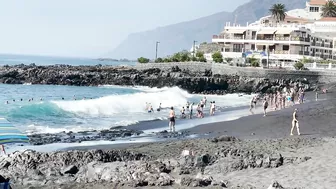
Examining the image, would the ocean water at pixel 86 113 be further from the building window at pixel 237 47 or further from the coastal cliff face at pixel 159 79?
the building window at pixel 237 47

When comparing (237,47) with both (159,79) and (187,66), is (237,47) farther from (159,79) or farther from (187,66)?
(159,79)

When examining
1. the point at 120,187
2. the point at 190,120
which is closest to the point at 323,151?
the point at 120,187

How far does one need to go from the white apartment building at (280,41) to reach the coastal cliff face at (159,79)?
9910 millimetres

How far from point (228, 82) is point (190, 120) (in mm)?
29674

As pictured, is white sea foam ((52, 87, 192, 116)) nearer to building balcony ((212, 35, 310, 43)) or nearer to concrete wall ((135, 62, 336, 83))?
concrete wall ((135, 62, 336, 83))

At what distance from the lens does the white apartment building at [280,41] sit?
244 feet

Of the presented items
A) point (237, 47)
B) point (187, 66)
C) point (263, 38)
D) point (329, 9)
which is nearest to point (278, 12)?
point (329, 9)

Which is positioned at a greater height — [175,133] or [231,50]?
[231,50]

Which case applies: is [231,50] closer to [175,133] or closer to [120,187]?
[175,133]

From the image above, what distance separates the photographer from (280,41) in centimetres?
7512

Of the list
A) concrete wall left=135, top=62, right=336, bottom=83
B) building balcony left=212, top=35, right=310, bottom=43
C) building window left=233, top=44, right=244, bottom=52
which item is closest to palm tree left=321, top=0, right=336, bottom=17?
building balcony left=212, top=35, right=310, bottom=43

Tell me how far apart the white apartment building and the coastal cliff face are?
991 centimetres

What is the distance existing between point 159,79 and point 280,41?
18330 millimetres

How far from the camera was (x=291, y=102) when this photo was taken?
41.2 meters
